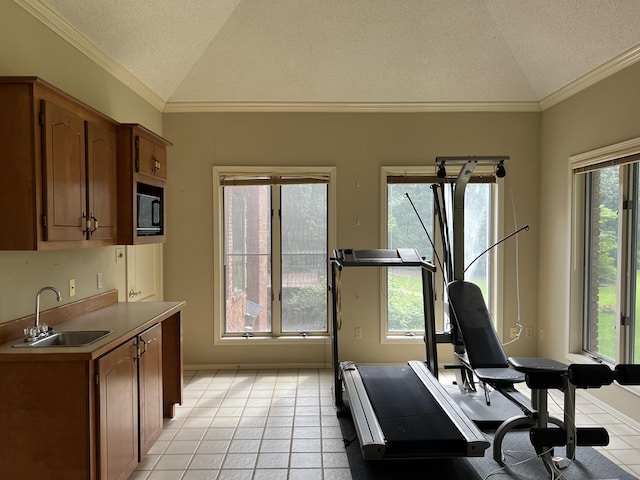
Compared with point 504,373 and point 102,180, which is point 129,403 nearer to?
point 102,180

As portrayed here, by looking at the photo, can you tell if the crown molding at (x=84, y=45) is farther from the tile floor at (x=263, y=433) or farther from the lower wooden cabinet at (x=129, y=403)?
the tile floor at (x=263, y=433)

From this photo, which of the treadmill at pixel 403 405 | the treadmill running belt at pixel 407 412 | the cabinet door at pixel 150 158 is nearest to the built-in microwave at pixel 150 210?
the cabinet door at pixel 150 158

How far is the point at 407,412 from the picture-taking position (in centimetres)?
278

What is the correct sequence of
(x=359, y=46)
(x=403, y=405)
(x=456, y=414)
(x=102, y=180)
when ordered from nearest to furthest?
1. (x=102, y=180)
2. (x=456, y=414)
3. (x=403, y=405)
4. (x=359, y=46)

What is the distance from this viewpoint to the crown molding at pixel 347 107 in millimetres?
4328

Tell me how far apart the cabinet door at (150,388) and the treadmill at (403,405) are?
133 centimetres

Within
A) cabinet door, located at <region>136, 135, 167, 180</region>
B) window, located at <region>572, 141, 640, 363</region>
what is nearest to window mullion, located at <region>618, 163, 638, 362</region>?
window, located at <region>572, 141, 640, 363</region>

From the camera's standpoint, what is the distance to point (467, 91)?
4246mm

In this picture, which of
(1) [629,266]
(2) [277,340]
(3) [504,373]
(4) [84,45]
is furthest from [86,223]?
(1) [629,266]

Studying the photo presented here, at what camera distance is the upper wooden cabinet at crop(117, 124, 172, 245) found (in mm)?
2842

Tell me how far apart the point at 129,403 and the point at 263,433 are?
3.65 feet

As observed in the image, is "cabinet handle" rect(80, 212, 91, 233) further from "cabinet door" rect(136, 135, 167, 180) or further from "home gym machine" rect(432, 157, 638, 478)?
"home gym machine" rect(432, 157, 638, 478)

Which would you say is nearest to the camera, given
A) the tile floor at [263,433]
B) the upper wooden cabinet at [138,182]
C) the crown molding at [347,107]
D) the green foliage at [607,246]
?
the tile floor at [263,433]

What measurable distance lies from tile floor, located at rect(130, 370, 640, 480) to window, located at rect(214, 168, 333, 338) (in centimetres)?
64
